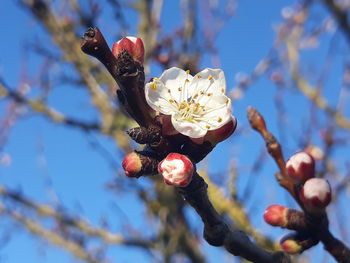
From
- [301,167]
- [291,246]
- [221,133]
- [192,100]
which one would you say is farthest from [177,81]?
[291,246]

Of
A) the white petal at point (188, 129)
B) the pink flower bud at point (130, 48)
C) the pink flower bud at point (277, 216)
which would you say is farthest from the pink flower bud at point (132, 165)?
the pink flower bud at point (277, 216)

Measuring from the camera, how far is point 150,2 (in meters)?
4.03

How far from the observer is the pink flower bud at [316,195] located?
1261 mm

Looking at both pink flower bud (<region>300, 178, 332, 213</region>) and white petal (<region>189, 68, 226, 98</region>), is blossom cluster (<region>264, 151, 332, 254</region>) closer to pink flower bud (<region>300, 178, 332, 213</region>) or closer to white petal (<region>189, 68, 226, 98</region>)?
pink flower bud (<region>300, 178, 332, 213</region>)

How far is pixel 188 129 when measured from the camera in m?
1.08

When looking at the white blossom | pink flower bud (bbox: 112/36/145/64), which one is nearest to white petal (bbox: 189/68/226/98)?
the white blossom

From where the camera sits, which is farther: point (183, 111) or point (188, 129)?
point (183, 111)

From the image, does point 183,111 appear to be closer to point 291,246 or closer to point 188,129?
point 188,129

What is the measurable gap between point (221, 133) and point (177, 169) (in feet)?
0.63

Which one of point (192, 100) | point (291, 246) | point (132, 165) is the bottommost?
point (291, 246)

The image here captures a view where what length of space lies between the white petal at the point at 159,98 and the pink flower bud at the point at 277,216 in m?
0.44

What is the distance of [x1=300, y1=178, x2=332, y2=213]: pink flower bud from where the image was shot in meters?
1.26

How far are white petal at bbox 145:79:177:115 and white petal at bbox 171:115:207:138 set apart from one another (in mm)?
38

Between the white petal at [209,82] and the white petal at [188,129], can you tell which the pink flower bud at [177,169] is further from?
the white petal at [209,82]
